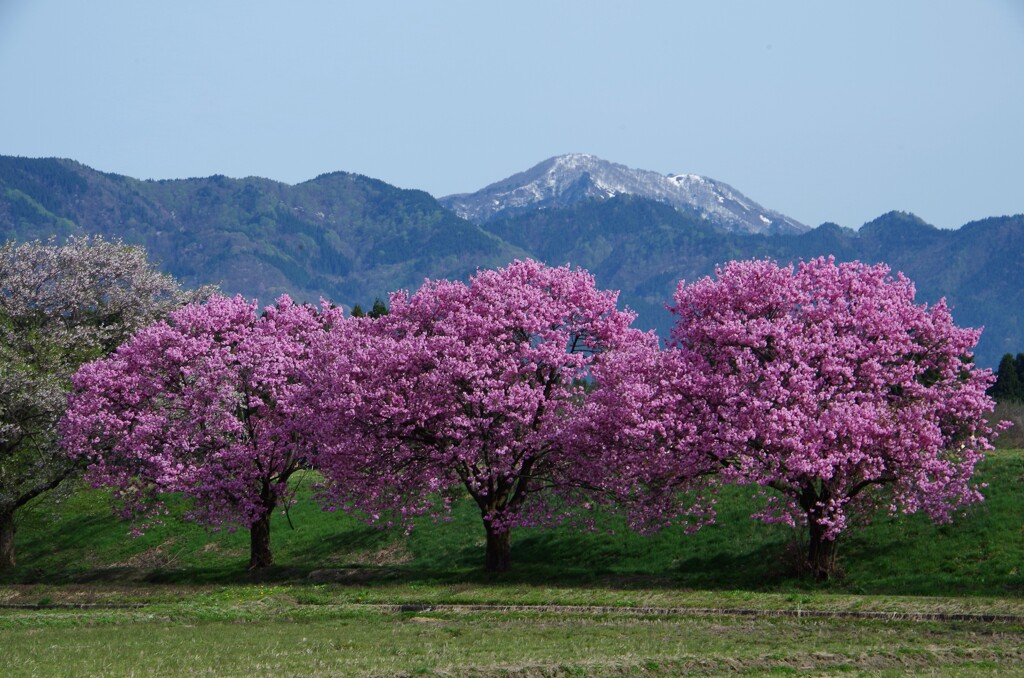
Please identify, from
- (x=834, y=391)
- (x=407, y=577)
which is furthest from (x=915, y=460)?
(x=407, y=577)

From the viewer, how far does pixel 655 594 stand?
40344 mm

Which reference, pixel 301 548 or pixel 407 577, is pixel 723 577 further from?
pixel 301 548

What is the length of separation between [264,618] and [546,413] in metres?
15.6

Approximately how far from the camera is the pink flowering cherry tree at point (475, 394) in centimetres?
4650

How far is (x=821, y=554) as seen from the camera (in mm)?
42438

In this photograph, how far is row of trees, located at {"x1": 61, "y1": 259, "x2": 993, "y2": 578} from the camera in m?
41.2

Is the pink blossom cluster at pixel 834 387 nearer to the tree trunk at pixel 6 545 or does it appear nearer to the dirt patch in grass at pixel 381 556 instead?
the dirt patch in grass at pixel 381 556

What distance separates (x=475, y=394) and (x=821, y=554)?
15.2 meters

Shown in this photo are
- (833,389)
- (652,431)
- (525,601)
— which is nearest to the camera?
(525,601)

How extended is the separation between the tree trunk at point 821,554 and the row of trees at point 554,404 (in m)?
0.10

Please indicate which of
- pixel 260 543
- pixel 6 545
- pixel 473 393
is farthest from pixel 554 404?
pixel 6 545

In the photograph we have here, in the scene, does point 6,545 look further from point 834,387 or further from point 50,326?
point 834,387

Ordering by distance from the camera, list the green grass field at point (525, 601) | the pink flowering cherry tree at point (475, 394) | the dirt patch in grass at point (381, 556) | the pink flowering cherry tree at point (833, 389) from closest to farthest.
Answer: the green grass field at point (525, 601), the pink flowering cherry tree at point (833, 389), the pink flowering cherry tree at point (475, 394), the dirt patch in grass at point (381, 556)

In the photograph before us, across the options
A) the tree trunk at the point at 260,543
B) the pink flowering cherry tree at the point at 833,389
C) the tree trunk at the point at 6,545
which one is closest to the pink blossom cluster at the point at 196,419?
the tree trunk at the point at 260,543
